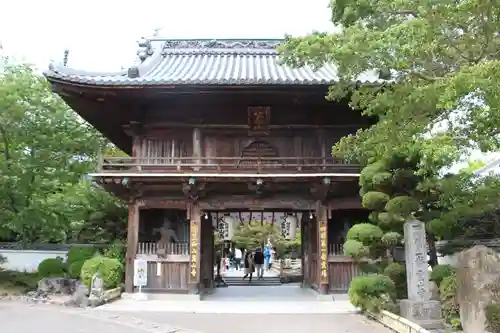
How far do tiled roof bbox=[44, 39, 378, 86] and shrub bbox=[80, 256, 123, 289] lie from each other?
213 inches

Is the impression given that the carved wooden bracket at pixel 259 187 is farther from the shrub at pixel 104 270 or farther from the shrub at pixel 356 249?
the shrub at pixel 104 270

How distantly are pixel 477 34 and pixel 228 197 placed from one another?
31.1 ft

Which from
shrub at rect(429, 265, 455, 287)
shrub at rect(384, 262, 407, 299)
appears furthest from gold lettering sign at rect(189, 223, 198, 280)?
shrub at rect(429, 265, 455, 287)

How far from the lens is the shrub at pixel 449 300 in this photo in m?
10.1

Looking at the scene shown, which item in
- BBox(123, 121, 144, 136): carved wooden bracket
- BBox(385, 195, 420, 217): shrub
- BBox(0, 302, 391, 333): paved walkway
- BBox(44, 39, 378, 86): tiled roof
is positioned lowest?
BBox(0, 302, 391, 333): paved walkway

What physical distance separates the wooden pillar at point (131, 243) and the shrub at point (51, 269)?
4.15 metres

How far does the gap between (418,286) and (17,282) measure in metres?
14.5

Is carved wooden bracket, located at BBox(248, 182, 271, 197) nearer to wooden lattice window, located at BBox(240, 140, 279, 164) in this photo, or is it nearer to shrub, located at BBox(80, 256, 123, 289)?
wooden lattice window, located at BBox(240, 140, 279, 164)

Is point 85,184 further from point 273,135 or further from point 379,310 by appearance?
point 379,310

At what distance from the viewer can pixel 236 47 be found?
21359mm

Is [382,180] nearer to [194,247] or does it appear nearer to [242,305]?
[242,305]

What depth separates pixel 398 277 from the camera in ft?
39.9

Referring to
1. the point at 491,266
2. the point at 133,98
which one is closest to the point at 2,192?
the point at 133,98

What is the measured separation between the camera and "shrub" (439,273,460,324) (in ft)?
33.0
